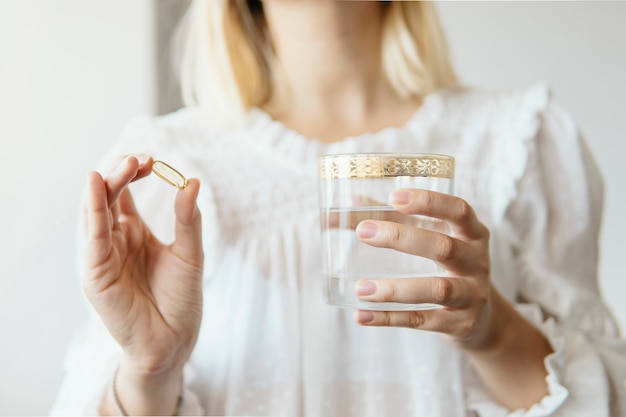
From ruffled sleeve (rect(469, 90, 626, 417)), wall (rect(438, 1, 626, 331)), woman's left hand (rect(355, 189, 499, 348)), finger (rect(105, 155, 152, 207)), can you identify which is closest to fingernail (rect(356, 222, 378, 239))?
woman's left hand (rect(355, 189, 499, 348))

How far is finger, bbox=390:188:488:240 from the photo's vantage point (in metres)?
0.33

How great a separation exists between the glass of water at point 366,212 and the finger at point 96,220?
0.11 meters

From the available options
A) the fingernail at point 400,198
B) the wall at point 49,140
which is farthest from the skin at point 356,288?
the wall at point 49,140

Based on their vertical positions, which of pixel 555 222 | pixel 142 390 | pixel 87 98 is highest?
pixel 87 98

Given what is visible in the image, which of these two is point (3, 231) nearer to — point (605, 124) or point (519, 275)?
point (519, 275)

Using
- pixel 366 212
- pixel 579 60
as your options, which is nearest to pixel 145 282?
pixel 366 212

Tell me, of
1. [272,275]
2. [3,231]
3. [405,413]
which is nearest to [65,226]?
[3,231]

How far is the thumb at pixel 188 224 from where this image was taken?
0.38 m

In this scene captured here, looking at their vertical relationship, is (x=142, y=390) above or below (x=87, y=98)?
below

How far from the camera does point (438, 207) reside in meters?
0.34

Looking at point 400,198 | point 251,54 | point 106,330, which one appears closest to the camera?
point 400,198

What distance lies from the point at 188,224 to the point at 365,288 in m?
0.11

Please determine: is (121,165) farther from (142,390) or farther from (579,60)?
(579,60)

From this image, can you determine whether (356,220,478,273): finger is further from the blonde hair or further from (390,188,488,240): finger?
the blonde hair
